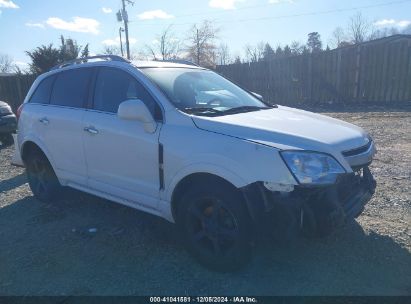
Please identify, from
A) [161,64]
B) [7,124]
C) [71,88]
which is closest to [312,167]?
[161,64]

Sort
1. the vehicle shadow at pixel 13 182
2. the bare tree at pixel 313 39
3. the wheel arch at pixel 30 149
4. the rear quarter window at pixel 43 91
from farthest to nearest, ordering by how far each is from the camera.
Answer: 1. the bare tree at pixel 313 39
2. the vehicle shadow at pixel 13 182
3. the rear quarter window at pixel 43 91
4. the wheel arch at pixel 30 149

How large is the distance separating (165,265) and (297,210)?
4.46 feet

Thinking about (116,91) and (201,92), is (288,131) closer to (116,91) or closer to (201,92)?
(201,92)

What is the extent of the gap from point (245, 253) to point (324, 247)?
97 cm

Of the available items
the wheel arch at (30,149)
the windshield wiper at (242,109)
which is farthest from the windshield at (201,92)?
the wheel arch at (30,149)

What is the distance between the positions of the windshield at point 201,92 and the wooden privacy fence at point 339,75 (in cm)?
1114

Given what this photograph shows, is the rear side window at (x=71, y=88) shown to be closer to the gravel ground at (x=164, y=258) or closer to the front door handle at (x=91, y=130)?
the front door handle at (x=91, y=130)

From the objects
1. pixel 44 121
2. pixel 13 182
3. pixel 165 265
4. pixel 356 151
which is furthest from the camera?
pixel 13 182

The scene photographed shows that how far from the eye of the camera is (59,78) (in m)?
4.82

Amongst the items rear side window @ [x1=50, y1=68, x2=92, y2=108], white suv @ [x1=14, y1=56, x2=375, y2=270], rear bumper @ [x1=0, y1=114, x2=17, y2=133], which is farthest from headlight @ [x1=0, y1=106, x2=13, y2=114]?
white suv @ [x1=14, y1=56, x2=375, y2=270]

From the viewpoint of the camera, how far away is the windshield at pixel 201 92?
11.6 feet

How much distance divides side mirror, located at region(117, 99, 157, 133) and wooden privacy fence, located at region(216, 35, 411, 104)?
12.6 metres

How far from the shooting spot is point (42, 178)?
510 cm

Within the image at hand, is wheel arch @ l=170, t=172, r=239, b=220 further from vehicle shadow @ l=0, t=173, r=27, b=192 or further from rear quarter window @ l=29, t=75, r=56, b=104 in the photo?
vehicle shadow @ l=0, t=173, r=27, b=192
